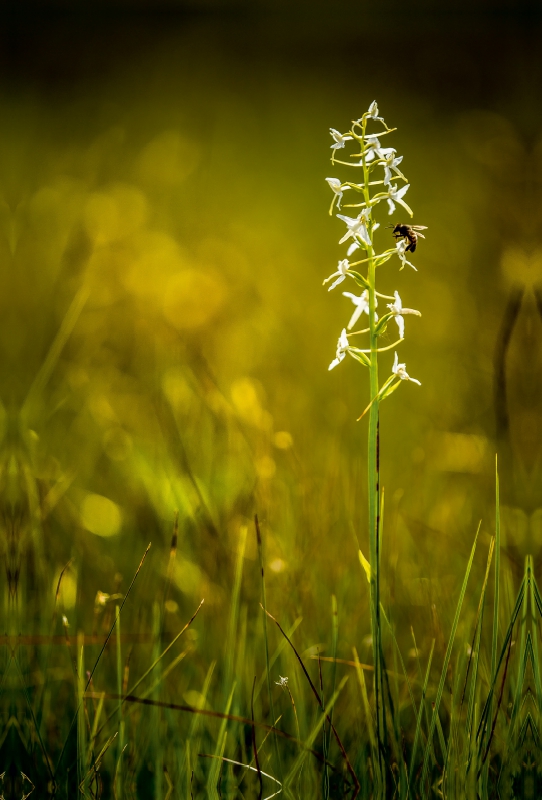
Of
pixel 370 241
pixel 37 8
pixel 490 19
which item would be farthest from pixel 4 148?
pixel 490 19

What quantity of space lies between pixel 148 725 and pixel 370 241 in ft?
3.65

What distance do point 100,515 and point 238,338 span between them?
148 cm

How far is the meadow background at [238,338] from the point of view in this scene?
1772 millimetres

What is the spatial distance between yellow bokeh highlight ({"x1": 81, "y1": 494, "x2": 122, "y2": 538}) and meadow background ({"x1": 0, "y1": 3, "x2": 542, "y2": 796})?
0.04 ft

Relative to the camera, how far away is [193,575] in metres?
2.04

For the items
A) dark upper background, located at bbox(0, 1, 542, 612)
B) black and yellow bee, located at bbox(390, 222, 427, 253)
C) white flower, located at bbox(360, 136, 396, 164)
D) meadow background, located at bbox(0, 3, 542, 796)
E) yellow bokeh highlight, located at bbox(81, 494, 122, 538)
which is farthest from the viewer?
dark upper background, located at bbox(0, 1, 542, 612)

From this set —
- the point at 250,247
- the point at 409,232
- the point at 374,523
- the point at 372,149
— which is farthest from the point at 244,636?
the point at 250,247

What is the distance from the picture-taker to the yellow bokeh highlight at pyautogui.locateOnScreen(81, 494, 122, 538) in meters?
2.29

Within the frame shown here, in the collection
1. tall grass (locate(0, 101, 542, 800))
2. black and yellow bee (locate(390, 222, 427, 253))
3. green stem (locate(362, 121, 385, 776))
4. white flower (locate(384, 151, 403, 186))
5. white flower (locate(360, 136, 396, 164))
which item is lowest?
tall grass (locate(0, 101, 542, 800))

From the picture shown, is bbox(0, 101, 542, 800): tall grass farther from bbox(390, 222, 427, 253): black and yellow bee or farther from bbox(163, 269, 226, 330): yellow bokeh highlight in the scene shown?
bbox(163, 269, 226, 330): yellow bokeh highlight

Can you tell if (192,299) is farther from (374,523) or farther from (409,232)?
(374,523)

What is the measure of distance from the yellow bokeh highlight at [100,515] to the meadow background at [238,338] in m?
0.01

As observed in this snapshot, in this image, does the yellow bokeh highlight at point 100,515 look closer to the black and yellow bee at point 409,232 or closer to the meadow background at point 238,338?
the meadow background at point 238,338

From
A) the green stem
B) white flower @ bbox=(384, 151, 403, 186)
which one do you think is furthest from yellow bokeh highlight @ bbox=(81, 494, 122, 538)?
white flower @ bbox=(384, 151, 403, 186)
